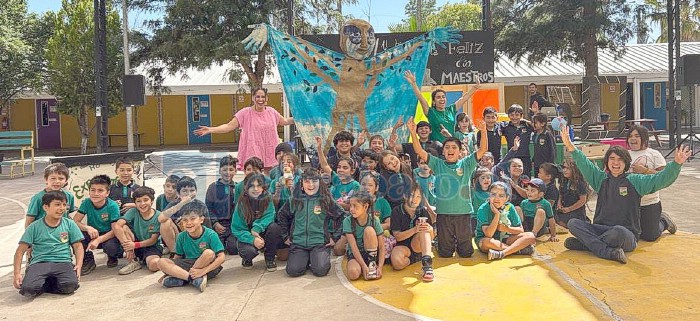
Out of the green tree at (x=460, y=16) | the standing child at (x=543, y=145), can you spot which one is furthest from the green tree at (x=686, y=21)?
the standing child at (x=543, y=145)

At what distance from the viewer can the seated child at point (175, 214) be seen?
18.6 ft

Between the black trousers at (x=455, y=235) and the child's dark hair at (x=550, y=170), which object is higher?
the child's dark hair at (x=550, y=170)

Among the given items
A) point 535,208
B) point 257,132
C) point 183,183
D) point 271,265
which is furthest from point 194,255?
point 535,208

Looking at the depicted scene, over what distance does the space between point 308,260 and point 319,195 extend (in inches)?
22.6

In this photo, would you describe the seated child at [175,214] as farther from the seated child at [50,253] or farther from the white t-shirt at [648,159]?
the white t-shirt at [648,159]

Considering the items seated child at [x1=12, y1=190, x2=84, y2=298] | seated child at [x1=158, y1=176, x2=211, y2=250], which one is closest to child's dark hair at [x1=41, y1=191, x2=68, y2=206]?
seated child at [x1=12, y1=190, x2=84, y2=298]

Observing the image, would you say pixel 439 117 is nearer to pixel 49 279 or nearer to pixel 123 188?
pixel 123 188

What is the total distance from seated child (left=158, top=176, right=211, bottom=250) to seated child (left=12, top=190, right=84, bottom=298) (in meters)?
0.75

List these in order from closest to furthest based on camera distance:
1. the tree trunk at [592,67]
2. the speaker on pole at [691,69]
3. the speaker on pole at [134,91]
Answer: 1. the speaker on pole at [134,91]
2. the speaker on pole at [691,69]
3. the tree trunk at [592,67]

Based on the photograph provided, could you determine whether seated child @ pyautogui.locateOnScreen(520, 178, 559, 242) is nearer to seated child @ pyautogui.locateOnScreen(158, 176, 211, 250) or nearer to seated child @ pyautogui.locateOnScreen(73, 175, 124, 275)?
seated child @ pyautogui.locateOnScreen(158, 176, 211, 250)

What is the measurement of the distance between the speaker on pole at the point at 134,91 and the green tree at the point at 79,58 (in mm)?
7435

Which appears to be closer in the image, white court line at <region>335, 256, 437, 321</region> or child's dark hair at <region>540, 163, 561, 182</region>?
white court line at <region>335, 256, 437, 321</region>

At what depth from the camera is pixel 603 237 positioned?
5664 mm

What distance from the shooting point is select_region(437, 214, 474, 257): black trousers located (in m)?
5.84
